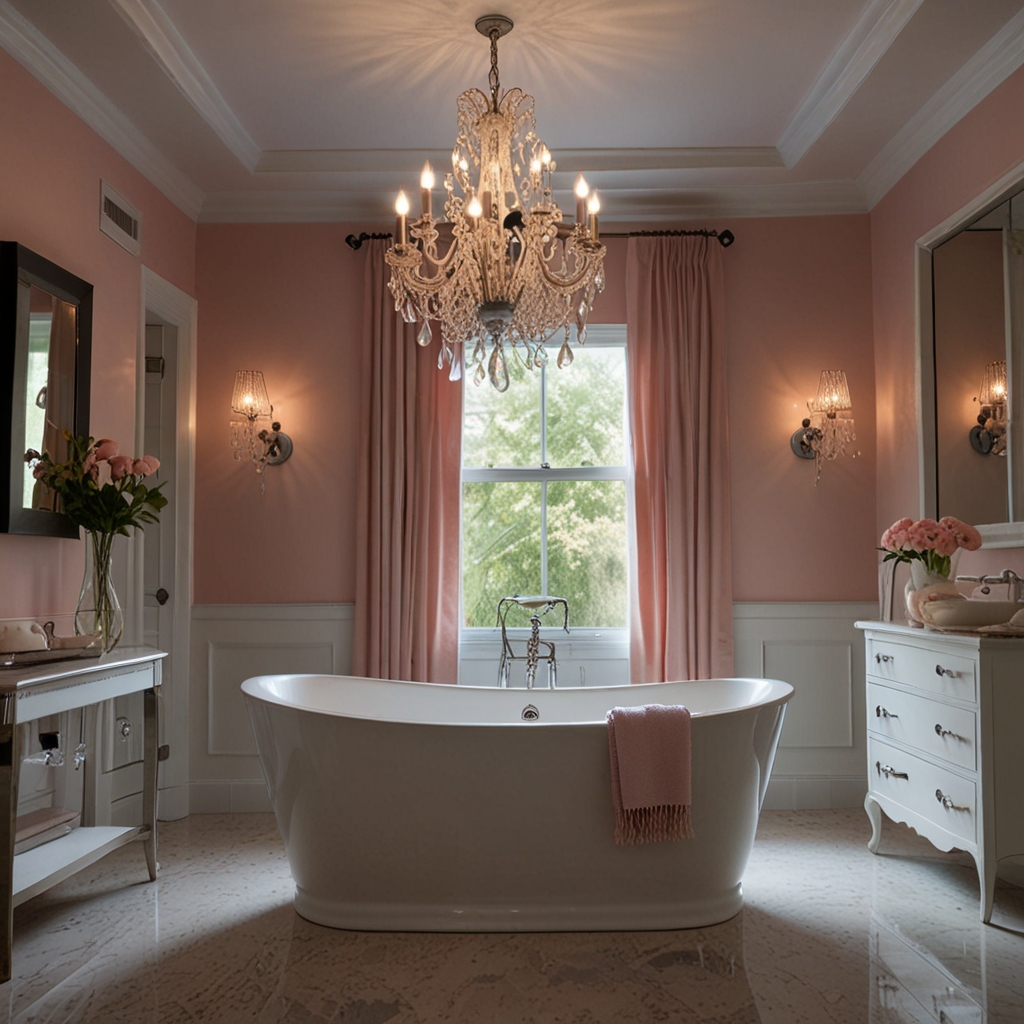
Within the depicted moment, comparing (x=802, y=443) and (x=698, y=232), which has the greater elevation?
(x=698, y=232)

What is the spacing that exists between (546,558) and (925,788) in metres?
1.93

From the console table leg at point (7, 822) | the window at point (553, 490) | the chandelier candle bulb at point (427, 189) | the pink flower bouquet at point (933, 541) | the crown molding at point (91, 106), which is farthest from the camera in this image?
the window at point (553, 490)

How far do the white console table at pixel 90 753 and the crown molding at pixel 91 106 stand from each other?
6.21ft

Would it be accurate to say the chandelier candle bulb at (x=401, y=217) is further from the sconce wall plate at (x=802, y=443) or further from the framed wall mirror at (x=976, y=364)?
the sconce wall plate at (x=802, y=443)

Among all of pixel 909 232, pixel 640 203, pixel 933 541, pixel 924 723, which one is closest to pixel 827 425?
pixel 909 232

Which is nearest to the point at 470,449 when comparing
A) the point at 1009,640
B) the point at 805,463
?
the point at 805,463

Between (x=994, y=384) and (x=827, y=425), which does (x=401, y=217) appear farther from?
(x=827, y=425)

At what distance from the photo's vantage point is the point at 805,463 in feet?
14.3

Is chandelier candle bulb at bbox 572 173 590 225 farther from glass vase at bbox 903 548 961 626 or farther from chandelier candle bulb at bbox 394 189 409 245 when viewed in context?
glass vase at bbox 903 548 961 626

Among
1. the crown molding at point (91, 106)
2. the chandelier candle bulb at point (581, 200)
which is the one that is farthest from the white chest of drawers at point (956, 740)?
the crown molding at point (91, 106)

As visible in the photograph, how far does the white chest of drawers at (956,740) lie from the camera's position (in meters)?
2.75

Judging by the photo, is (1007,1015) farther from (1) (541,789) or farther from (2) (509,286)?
(2) (509,286)

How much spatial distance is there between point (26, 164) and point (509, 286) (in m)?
1.64

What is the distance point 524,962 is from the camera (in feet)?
8.61
